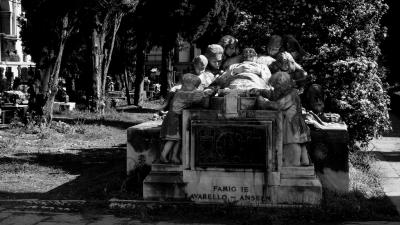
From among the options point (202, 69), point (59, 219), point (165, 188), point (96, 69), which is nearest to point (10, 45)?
point (96, 69)

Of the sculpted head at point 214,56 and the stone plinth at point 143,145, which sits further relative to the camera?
the sculpted head at point 214,56

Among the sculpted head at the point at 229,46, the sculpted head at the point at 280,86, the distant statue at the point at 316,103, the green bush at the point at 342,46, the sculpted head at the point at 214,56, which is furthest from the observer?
the green bush at the point at 342,46

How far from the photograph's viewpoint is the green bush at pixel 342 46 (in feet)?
38.8

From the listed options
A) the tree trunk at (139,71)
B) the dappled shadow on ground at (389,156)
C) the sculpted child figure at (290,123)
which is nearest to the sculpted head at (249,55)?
the sculpted child figure at (290,123)

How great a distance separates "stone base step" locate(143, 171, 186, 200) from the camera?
7711 mm

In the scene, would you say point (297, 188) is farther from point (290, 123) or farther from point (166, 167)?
point (166, 167)

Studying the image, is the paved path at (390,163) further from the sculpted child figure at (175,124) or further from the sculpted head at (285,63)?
the sculpted child figure at (175,124)

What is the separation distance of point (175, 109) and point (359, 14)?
6.35m

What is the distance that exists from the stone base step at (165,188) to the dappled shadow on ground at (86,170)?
15.3 inches

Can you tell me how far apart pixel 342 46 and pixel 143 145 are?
538cm

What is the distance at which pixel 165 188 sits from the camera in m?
7.72

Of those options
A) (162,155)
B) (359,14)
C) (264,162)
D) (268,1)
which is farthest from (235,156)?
(268,1)

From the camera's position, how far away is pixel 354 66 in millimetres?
11703

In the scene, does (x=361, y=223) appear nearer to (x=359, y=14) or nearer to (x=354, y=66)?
(x=354, y=66)
